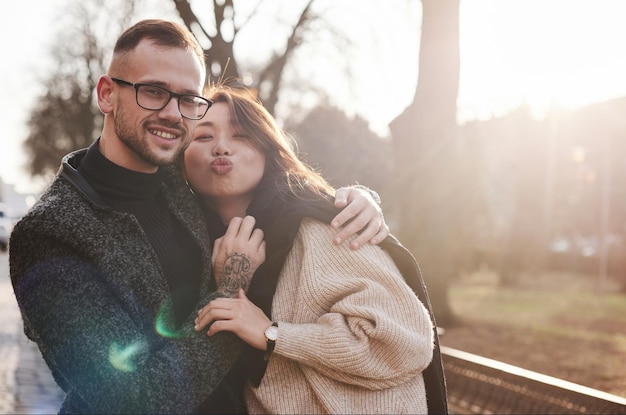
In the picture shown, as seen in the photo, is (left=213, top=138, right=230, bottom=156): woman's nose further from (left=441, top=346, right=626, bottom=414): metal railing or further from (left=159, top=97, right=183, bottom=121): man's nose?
(left=441, top=346, right=626, bottom=414): metal railing

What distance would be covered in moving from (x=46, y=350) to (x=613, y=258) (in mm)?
23991

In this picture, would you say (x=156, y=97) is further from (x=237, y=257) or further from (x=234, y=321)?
(x=234, y=321)

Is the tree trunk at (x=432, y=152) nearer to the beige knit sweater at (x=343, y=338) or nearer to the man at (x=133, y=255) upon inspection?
the man at (x=133, y=255)

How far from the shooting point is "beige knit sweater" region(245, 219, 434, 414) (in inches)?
94.7

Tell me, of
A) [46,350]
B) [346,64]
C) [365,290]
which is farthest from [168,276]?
[346,64]

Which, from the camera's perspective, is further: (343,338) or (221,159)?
(221,159)

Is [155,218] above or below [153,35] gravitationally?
below

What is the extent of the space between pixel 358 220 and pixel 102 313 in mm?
1090

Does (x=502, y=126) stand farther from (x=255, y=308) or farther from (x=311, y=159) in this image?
(x=255, y=308)

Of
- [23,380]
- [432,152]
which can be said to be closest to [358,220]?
[23,380]

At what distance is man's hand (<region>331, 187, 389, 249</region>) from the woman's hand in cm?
46

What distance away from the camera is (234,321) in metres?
2.43

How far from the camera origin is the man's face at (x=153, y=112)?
8.13 ft

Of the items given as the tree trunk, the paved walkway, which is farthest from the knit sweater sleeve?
the tree trunk
